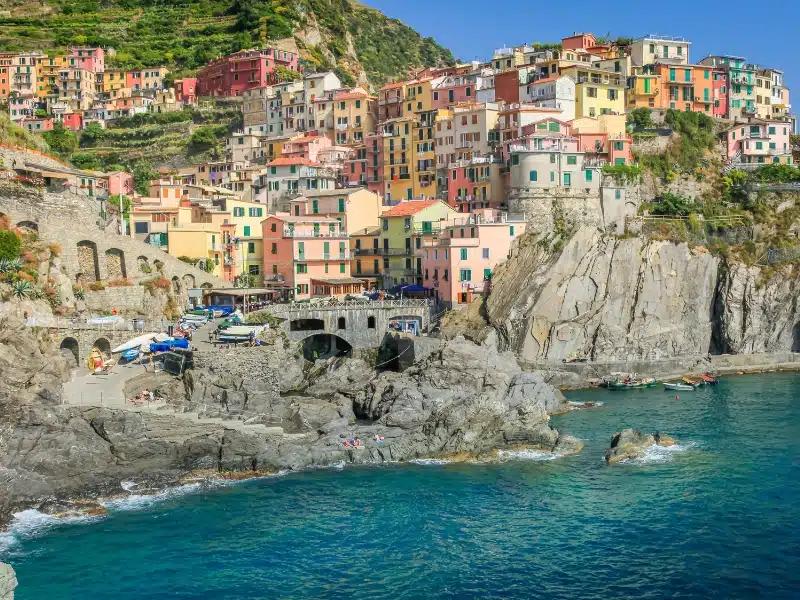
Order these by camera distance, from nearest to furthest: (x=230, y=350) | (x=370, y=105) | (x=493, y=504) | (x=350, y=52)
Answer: (x=493, y=504) → (x=230, y=350) → (x=370, y=105) → (x=350, y=52)

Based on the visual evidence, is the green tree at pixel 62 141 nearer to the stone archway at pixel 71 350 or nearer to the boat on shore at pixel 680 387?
the stone archway at pixel 71 350

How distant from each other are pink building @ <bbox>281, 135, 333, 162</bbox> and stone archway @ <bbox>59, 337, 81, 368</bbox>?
35472mm

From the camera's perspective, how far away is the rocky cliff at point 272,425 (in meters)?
39.8

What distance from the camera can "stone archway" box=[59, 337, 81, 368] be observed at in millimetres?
51156

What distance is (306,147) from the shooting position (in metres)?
84.2

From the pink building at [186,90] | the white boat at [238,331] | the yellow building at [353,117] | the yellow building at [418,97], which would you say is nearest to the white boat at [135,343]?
the white boat at [238,331]

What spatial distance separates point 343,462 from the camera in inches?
1684

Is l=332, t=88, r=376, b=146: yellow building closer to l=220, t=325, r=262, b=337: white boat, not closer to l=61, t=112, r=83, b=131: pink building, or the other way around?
l=61, t=112, r=83, b=131: pink building

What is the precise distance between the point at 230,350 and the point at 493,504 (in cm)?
1998

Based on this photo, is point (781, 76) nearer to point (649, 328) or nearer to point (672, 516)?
point (649, 328)

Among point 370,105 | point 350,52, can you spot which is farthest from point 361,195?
point 350,52

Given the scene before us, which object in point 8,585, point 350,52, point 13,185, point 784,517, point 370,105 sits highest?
point 350,52

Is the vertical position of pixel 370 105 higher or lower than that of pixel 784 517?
higher

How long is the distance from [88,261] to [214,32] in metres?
65.4
